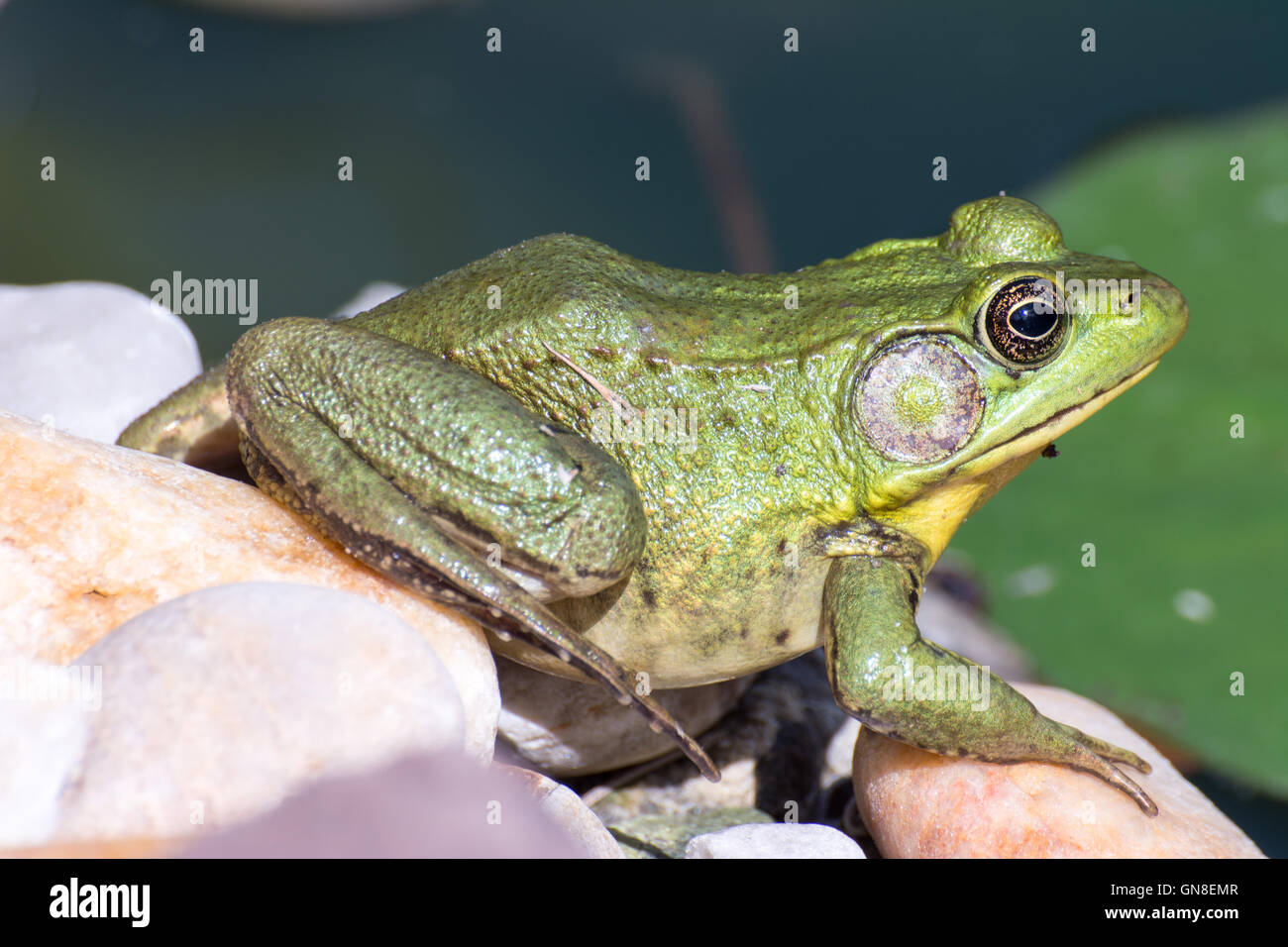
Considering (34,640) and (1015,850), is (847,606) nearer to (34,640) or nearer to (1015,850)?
(1015,850)

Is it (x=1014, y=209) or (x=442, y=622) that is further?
(x=1014, y=209)

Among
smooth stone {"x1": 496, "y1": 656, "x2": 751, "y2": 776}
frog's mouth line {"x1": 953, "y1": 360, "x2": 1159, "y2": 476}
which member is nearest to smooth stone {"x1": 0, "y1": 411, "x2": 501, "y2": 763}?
smooth stone {"x1": 496, "y1": 656, "x2": 751, "y2": 776}

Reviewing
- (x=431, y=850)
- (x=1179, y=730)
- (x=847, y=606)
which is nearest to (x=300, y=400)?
(x=431, y=850)

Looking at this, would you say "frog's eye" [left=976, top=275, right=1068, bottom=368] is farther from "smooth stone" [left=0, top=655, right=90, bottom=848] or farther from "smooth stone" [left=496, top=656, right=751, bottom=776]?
"smooth stone" [left=0, top=655, right=90, bottom=848]

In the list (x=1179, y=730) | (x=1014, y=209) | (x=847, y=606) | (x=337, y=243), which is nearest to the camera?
(x=847, y=606)

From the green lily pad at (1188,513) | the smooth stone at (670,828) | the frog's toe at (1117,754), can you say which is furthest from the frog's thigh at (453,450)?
the green lily pad at (1188,513)

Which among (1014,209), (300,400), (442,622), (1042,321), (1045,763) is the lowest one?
(1045,763)

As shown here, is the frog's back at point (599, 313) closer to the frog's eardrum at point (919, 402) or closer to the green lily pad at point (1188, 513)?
the frog's eardrum at point (919, 402)
